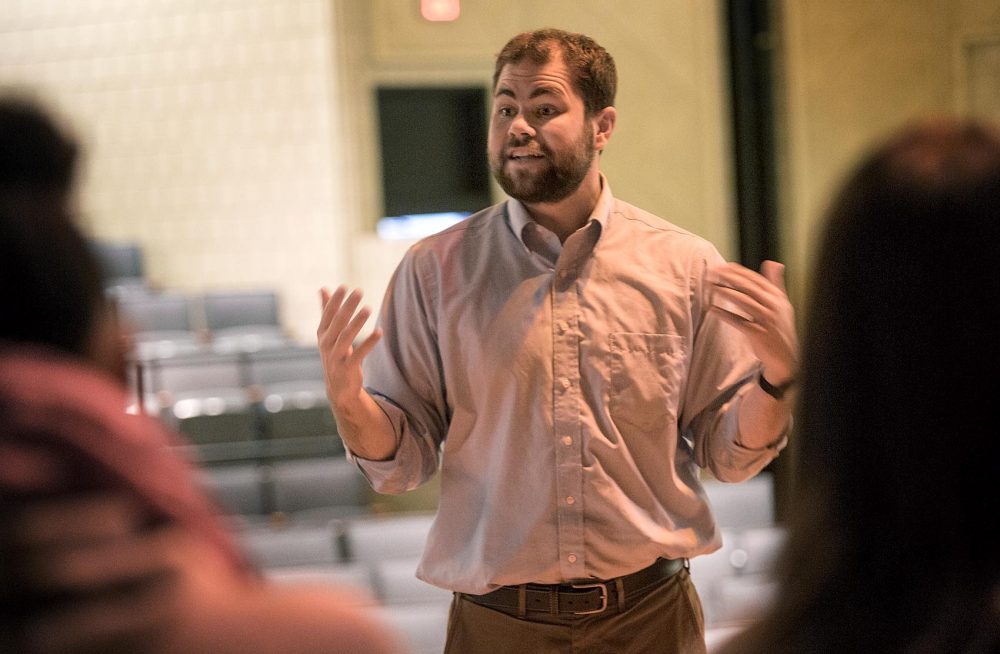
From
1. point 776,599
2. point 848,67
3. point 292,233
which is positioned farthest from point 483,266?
point 292,233

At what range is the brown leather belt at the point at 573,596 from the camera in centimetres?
169

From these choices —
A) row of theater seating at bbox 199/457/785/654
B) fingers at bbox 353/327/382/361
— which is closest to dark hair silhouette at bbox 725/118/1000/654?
fingers at bbox 353/327/382/361

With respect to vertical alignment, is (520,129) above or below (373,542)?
above

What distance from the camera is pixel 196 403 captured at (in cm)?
550

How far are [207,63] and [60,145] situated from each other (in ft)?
26.2

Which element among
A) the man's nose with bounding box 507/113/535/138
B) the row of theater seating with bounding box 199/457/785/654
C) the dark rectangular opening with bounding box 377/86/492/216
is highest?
the dark rectangular opening with bounding box 377/86/492/216

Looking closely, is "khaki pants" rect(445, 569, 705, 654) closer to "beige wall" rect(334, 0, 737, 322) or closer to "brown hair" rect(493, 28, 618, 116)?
"brown hair" rect(493, 28, 618, 116)

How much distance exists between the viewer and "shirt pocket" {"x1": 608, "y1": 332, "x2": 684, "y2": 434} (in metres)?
1.73

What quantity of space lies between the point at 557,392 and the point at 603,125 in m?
0.43

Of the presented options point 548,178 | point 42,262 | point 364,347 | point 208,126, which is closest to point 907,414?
point 42,262

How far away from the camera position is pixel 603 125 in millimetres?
1859

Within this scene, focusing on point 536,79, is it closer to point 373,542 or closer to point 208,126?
point 373,542

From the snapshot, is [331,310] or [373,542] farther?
[373,542]

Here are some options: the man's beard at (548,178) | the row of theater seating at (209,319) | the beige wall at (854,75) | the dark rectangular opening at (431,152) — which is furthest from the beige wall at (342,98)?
the man's beard at (548,178)
